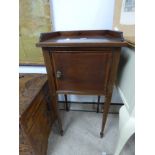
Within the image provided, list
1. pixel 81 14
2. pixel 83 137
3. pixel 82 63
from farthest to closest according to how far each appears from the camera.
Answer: pixel 83 137
pixel 81 14
pixel 82 63

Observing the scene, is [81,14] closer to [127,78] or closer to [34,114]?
[127,78]

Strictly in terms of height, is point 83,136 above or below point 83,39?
below

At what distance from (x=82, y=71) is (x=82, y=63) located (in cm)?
6

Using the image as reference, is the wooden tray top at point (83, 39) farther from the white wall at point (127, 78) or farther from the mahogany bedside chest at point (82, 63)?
the white wall at point (127, 78)

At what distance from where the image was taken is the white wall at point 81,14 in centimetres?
112

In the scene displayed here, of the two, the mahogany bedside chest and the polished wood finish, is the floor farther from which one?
the mahogany bedside chest

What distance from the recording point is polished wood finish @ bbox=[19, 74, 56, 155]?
0.83 m

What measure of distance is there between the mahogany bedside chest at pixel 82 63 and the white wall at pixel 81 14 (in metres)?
0.26

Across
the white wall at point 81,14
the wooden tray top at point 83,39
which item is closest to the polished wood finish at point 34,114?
the wooden tray top at point 83,39

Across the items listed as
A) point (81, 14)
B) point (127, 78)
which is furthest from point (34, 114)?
point (81, 14)

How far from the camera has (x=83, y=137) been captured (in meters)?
1.27
